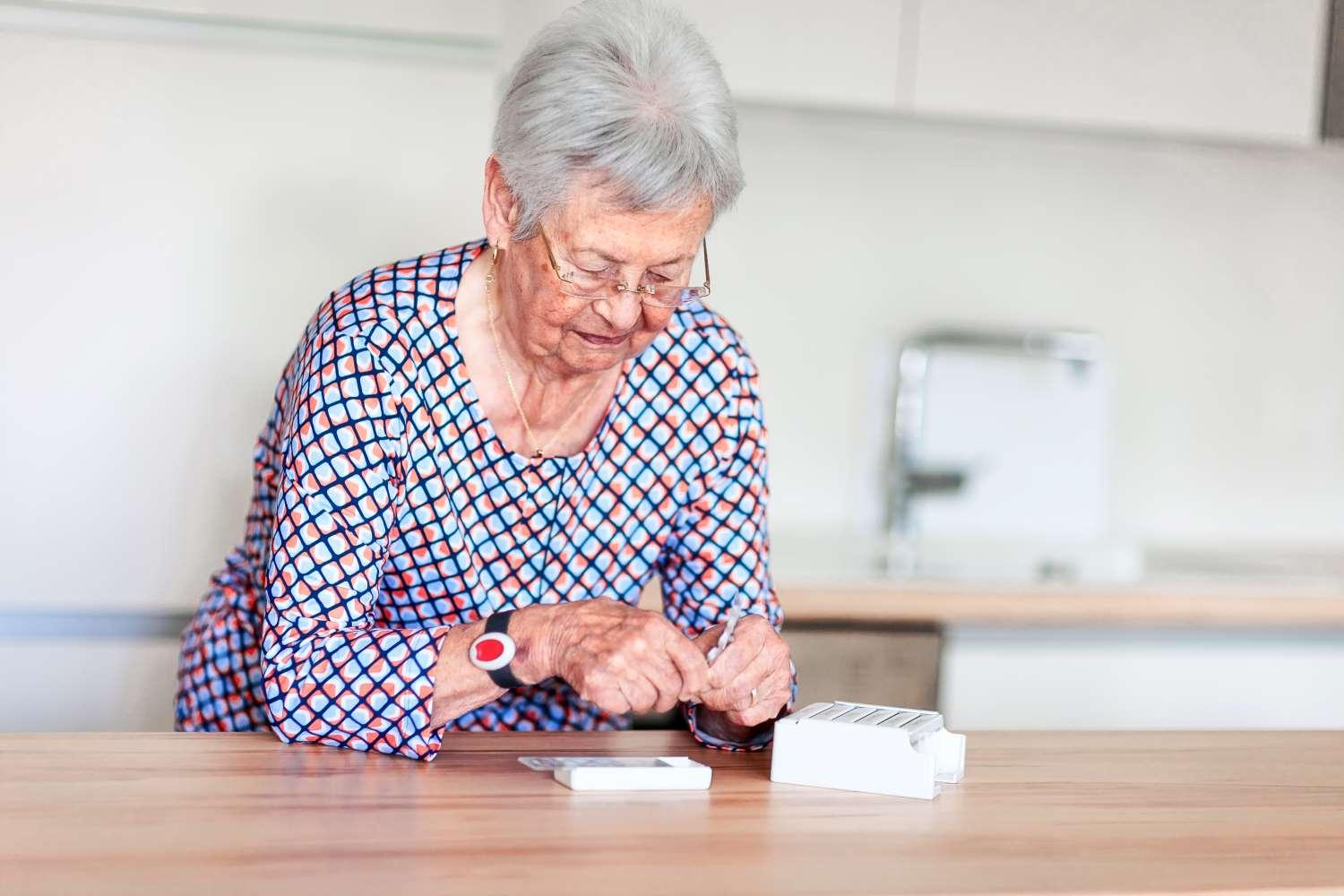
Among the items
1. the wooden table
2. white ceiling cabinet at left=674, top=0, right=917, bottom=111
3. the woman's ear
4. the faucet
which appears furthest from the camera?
the faucet

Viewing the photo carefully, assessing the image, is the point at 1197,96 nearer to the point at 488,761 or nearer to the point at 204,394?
the point at 204,394

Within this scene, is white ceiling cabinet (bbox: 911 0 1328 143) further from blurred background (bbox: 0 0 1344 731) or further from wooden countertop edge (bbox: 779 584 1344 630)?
wooden countertop edge (bbox: 779 584 1344 630)

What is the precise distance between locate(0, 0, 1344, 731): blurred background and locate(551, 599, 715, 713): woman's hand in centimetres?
106

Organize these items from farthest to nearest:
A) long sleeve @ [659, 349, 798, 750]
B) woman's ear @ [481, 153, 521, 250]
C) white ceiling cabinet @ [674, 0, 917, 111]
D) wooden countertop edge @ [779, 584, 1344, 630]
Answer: white ceiling cabinet @ [674, 0, 917, 111], wooden countertop edge @ [779, 584, 1344, 630], long sleeve @ [659, 349, 798, 750], woman's ear @ [481, 153, 521, 250]

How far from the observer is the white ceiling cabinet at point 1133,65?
2.51m

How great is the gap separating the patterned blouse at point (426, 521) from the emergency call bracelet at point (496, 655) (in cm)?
4

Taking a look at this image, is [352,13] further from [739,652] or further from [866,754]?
[866,754]

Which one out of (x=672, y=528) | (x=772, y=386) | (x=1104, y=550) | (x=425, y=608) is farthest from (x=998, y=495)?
(x=425, y=608)

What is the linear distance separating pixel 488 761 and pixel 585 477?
14.4 inches

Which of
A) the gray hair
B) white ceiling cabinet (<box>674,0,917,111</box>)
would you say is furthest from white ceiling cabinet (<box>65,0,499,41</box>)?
the gray hair

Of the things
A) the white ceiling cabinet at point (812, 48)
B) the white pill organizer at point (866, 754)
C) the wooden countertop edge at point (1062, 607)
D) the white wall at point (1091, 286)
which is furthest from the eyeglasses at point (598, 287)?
the white wall at point (1091, 286)

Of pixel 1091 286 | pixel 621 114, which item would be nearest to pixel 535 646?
pixel 621 114

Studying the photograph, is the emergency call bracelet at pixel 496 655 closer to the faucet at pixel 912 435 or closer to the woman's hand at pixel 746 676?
the woman's hand at pixel 746 676

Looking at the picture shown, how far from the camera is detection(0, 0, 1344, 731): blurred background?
211 centimetres
